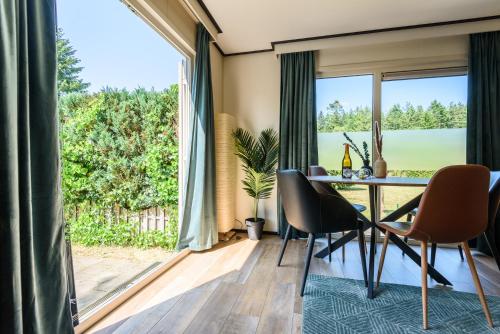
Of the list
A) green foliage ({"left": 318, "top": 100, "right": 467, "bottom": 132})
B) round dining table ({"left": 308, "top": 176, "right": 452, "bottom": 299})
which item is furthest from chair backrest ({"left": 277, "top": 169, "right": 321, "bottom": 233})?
green foliage ({"left": 318, "top": 100, "right": 467, "bottom": 132})

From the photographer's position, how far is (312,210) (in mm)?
1768

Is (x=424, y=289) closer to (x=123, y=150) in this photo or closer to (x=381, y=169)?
(x=381, y=169)

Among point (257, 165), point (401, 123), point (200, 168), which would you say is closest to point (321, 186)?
point (257, 165)

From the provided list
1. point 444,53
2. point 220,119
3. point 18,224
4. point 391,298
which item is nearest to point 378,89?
point 444,53

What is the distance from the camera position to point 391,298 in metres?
1.70

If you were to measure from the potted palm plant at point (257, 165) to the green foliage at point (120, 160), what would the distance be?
33.9 inches

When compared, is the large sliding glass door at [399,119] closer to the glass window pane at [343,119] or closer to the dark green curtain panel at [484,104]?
the glass window pane at [343,119]

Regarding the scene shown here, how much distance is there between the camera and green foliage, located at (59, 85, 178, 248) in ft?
7.20

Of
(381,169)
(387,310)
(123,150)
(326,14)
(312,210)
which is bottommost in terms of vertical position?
(387,310)

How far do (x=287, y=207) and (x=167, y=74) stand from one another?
6.35ft

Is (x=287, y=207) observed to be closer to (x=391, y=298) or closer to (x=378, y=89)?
(x=391, y=298)

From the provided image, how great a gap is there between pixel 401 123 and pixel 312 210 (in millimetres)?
2072

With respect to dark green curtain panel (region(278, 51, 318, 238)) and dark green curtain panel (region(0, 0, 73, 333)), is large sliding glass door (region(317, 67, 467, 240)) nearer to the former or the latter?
dark green curtain panel (region(278, 51, 318, 238))

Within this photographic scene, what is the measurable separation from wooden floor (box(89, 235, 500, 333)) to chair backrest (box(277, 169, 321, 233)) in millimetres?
507
